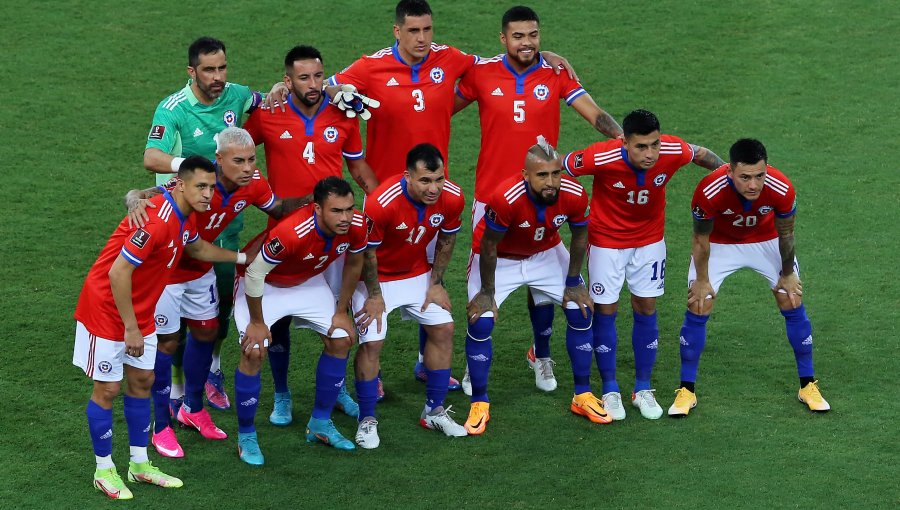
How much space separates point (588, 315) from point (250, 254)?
220 centimetres

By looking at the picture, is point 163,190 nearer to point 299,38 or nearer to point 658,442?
point 658,442

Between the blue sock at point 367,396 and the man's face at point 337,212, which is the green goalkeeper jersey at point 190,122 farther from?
the blue sock at point 367,396

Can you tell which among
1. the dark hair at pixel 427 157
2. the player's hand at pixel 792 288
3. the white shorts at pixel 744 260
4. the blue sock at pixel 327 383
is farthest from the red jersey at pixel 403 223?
the player's hand at pixel 792 288

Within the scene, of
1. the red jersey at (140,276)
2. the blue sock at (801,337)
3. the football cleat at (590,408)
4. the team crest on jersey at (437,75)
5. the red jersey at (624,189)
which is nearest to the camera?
the red jersey at (140,276)

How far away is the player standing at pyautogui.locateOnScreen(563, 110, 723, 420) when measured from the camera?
8.42 meters

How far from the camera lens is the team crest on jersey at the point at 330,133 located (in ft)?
27.7

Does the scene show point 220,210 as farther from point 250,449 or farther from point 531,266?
point 531,266

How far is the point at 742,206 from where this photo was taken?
27.8ft

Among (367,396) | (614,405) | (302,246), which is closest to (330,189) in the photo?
(302,246)

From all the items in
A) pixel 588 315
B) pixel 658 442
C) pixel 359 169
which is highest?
pixel 359 169

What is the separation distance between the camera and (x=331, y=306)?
A: 26.9 feet

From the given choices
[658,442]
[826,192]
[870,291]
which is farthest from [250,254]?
[826,192]

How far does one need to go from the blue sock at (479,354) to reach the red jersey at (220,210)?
5.02 ft

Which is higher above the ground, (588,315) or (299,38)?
(299,38)
